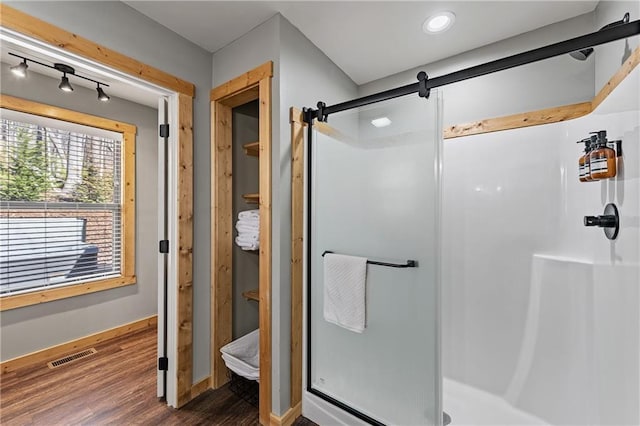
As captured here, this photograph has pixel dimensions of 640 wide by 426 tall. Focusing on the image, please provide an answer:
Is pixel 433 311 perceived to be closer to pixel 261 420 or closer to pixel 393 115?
pixel 393 115

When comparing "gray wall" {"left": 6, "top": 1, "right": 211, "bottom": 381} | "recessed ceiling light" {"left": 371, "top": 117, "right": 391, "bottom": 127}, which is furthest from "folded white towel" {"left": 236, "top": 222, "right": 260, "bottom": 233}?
"recessed ceiling light" {"left": 371, "top": 117, "right": 391, "bottom": 127}

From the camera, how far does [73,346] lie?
2615mm

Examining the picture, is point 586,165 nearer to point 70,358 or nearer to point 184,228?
point 184,228

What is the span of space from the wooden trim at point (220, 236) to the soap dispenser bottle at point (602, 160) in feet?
6.93

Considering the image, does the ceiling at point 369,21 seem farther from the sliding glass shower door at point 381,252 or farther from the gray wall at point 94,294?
the gray wall at point 94,294

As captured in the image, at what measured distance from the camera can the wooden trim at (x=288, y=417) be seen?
1.68m

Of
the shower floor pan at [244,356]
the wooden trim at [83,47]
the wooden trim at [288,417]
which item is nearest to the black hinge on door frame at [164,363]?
the shower floor pan at [244,356]

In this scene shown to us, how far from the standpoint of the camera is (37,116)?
245 cm

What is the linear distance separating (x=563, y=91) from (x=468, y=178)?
2.32ft

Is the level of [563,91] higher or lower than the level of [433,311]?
higher

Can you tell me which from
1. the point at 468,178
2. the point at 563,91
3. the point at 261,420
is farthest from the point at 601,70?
the point at 261,420

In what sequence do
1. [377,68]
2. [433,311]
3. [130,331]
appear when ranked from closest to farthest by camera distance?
[433,311] < [377,68] < [130,331]

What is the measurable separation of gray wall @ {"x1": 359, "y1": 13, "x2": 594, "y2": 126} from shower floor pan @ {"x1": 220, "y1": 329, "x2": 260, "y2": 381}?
7.26 feet

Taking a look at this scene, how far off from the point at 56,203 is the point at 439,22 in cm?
344
